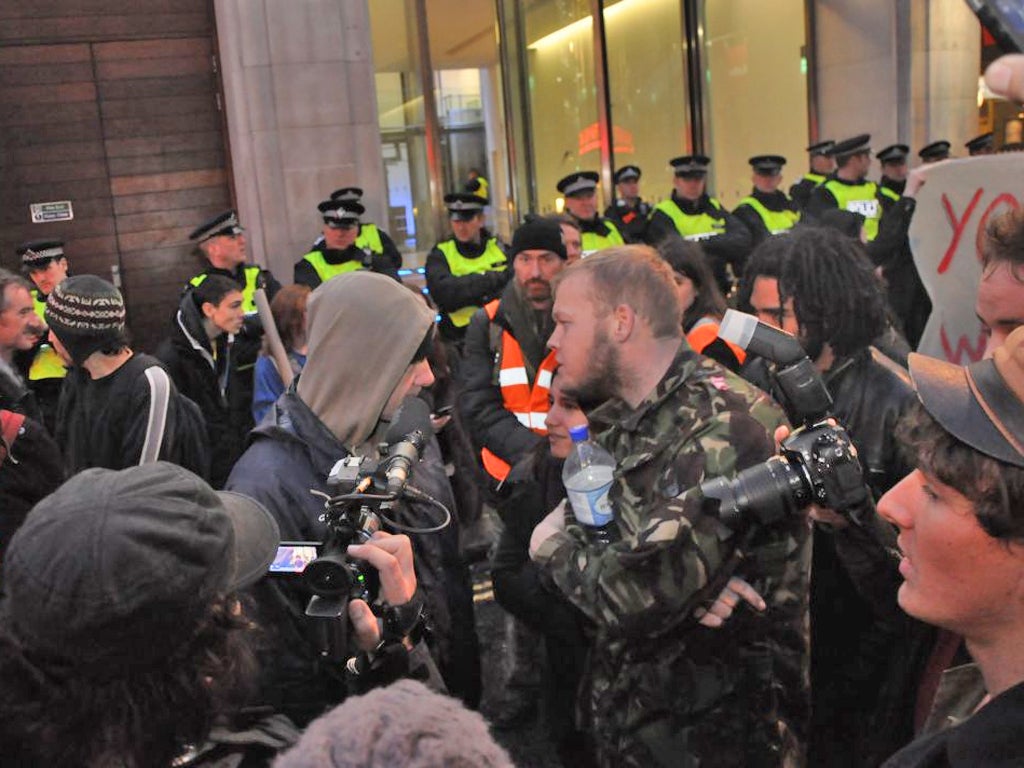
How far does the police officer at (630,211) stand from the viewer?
965 centimetres

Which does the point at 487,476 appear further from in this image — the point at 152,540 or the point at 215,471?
the point at 152,540

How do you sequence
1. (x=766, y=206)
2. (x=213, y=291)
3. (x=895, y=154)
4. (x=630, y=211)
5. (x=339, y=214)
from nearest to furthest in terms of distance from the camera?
1. (x=213, y=291)
2. (x=339, y=214)
3. (x=766, y=206)
4. (x=630, y=211)
5. (x=895, y=154)

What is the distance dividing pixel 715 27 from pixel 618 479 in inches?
462

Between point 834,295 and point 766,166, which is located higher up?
point 766,166


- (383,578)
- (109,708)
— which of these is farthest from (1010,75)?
(109,708)

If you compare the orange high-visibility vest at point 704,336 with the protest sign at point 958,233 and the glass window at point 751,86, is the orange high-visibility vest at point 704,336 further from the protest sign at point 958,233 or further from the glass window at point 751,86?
the glass window at point 751,86

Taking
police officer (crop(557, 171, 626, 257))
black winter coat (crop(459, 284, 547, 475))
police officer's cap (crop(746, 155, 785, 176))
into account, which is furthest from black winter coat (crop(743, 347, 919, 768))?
police officer's cap (crop(746, 155, 785, 176))

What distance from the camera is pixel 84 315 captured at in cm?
379

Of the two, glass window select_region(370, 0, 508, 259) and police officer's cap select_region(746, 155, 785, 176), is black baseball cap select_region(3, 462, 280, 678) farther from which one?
glass window select_region(370, 0, 508, 259)

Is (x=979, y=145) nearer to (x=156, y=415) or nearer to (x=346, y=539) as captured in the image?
(x=156, y=415)

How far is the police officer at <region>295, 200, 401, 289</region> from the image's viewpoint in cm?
761

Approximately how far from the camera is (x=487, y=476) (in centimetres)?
453

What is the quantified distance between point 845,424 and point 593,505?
3.16 feet

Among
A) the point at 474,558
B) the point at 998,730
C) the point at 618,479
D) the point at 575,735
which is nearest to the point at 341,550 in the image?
the point at 618,479
